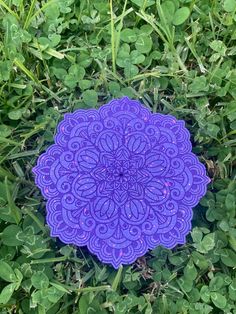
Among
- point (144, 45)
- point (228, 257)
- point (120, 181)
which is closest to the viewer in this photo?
point (120, 181)

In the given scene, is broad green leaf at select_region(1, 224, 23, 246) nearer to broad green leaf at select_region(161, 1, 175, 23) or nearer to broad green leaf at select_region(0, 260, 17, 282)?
broad green leaf at select_region(0, 260, 17, 282)

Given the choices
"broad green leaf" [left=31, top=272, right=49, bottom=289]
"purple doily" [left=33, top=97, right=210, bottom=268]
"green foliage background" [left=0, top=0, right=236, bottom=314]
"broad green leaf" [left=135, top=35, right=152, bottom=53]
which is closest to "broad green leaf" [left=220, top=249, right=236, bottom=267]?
"green foliage background" [left=0, top=0, right=236, bottom=314]

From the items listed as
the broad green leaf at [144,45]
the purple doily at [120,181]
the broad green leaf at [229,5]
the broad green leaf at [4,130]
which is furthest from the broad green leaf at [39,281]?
the broad green leaf at [229,5]

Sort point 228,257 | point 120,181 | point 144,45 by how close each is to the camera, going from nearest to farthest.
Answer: point 120,181
point 228,257
point 144,45

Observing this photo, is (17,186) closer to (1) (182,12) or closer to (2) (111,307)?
(2) (111,307)

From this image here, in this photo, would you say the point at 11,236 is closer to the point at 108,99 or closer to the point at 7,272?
the point at 7,272

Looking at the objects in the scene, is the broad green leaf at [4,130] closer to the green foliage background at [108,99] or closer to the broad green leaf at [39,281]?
the green foliage background at [108,99]

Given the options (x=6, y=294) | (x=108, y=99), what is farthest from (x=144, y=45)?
(x=6, y=294)

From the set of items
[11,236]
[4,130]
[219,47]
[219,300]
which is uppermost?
[219,47]
